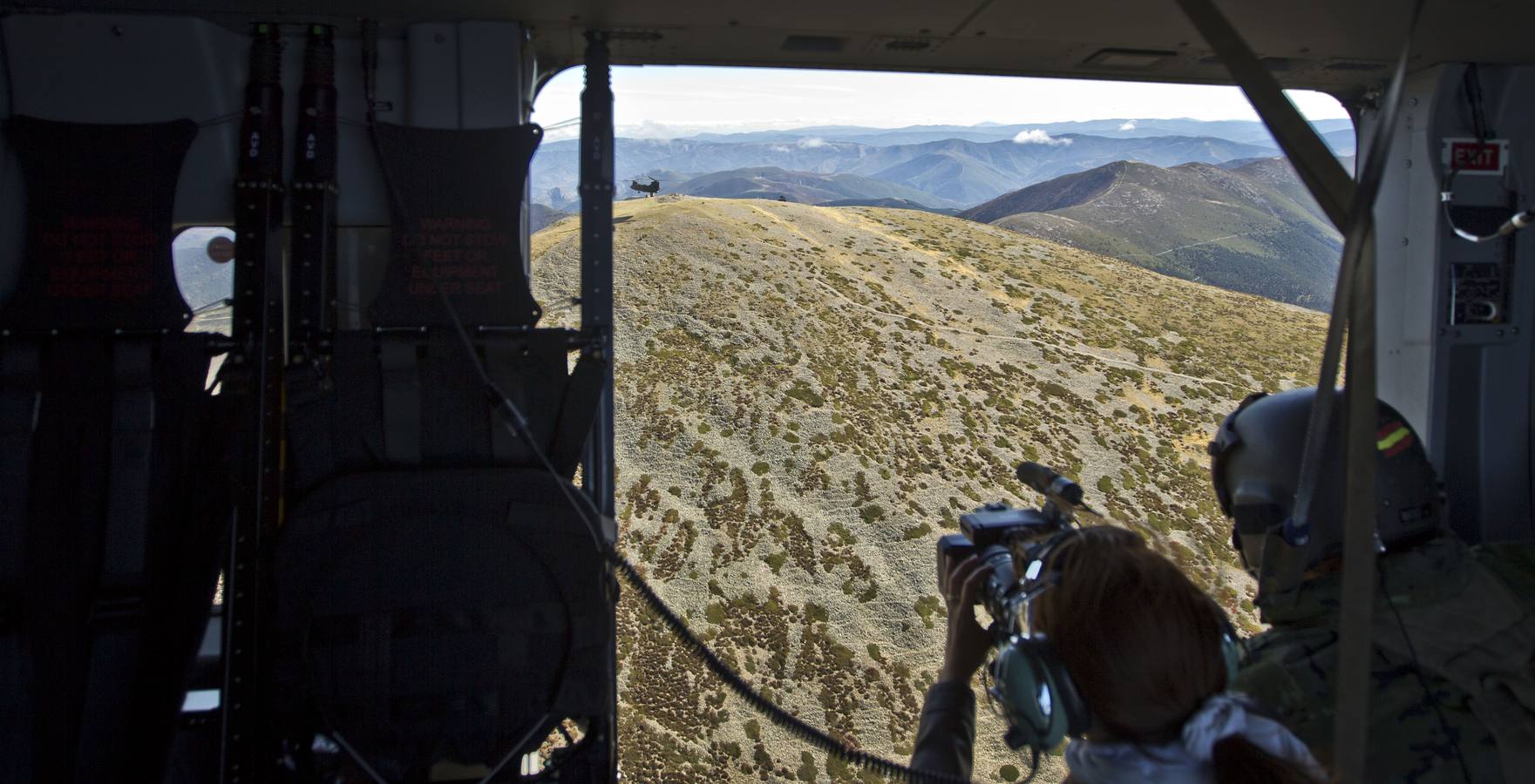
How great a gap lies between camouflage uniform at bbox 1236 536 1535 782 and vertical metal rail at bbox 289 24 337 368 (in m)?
2.10

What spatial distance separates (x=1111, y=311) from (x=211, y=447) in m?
55.1

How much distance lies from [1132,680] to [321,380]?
175 centimetres

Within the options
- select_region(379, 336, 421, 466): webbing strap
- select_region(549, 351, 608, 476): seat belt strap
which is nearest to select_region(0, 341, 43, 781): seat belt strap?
select_region(379, 336, 421, 466): webbing strap

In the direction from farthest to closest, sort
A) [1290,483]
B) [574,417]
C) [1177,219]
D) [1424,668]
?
[1177,219]
[1290,483]
[574,417]
[1424,668]

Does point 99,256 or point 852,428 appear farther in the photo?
point 852,428

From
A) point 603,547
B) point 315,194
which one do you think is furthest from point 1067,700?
point 315,194

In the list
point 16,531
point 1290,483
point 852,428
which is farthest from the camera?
point 852,428

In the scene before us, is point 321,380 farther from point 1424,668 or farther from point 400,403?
point 1424,668

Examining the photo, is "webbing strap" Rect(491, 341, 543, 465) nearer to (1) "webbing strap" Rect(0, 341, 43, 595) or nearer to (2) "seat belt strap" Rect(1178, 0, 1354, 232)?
(1) "webbing strap" Rect(0, 341, 43, 595)

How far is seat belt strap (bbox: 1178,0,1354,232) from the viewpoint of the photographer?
3.06 ft

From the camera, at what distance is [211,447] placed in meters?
2.15

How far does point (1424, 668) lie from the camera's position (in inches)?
74.0

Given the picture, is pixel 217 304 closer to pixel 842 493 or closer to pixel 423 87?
pixel 423 87

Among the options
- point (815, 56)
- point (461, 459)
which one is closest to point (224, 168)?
point (461, 459)
